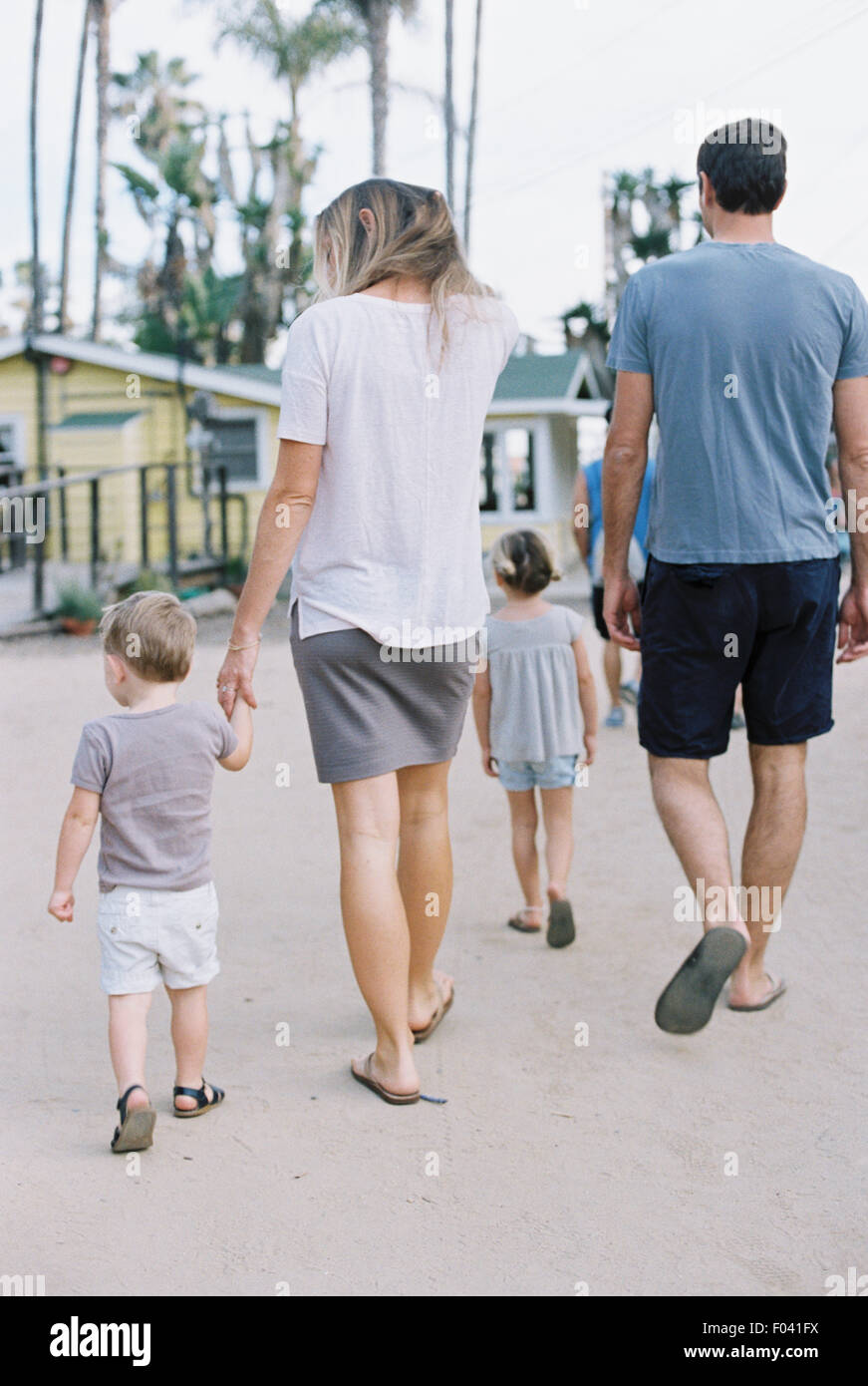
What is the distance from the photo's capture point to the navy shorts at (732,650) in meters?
3.32

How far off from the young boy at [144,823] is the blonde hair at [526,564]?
1480mm

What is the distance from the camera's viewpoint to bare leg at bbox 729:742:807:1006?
3.48 meters

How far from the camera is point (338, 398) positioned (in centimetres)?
292

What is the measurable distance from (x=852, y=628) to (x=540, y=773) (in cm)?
103

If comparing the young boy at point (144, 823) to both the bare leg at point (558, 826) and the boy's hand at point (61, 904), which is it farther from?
the bare leg at point (558, 826)

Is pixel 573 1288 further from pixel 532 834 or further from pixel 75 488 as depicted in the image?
pixel 75 488

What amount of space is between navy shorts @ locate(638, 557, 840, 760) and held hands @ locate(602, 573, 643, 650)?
7 centimetres

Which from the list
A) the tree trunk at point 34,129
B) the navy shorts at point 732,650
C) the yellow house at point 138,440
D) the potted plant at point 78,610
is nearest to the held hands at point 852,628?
the navy shorts at point 732,650

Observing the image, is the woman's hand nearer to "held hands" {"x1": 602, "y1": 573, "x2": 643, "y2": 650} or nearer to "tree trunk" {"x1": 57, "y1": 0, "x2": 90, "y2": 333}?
"held hands" {"x1": 602, "y1": 573, "x2": 643, "y2": 650}

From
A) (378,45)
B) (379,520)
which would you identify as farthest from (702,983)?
(378,45)

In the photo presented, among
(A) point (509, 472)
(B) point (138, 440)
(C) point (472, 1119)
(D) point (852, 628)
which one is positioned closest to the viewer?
(C) point (472, 1119)

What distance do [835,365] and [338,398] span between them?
1.19 meters

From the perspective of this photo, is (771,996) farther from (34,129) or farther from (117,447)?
(34,129)

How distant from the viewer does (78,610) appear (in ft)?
46.4
